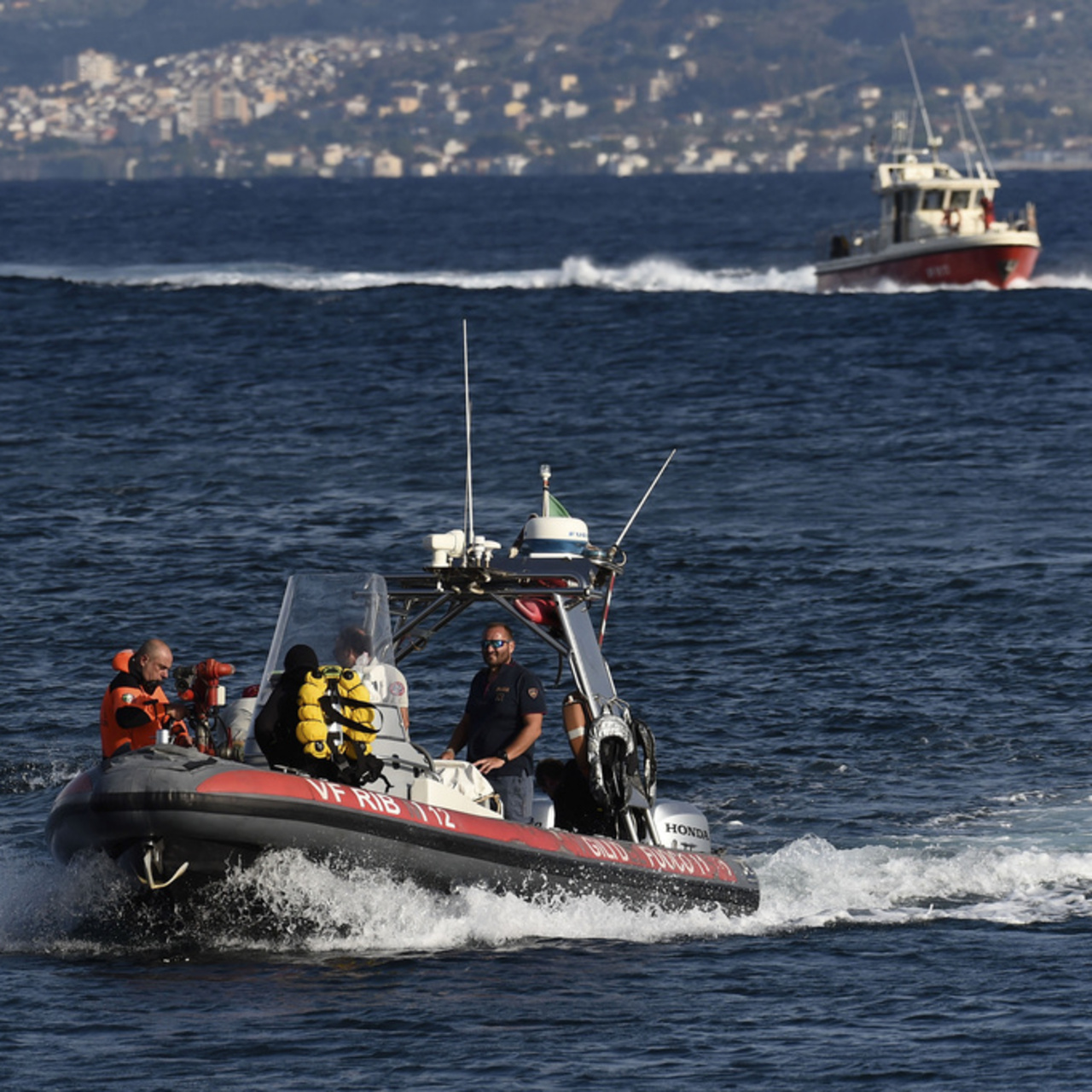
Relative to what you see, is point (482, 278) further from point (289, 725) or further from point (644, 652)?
point (289, 725)

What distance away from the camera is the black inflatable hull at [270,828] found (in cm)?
1027

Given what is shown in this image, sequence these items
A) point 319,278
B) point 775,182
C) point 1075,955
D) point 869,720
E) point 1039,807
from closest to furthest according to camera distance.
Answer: point 1075,955 → point 1039,807 → point 869,720 → point 319,278 → point 775,182

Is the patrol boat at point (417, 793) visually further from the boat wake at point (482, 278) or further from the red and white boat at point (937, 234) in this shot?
the boat wake at point (482, 278)

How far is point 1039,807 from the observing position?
1431cm

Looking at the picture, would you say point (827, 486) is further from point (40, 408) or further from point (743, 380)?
point (40, 408)

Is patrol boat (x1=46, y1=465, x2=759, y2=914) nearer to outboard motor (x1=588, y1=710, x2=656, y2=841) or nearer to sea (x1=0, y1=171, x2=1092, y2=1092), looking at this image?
outboard motor (x1=588, y1=710, x2=656, y2=841)

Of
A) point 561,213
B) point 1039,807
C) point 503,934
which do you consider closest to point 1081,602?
point 1039,807

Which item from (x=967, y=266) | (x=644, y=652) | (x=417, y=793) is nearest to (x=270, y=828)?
(x=417, y=793)

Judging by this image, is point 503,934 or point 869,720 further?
point 869,720

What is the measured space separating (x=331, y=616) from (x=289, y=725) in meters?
1.00

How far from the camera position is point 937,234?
2067 inches

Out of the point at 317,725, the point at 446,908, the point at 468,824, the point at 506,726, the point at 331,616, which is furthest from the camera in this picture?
the point at 506,726

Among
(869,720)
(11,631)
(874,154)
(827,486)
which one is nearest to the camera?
(869,720)

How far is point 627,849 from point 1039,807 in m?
3.88
